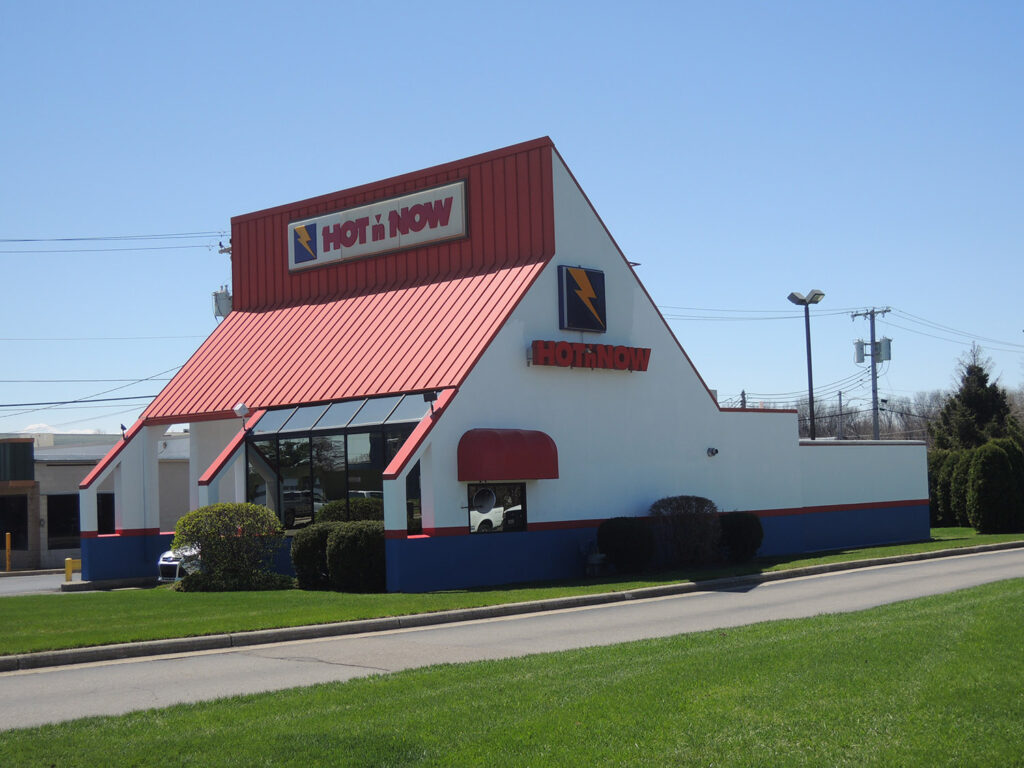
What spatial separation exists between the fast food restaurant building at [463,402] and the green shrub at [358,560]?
0.61 metres

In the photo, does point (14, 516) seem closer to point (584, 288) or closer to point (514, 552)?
point (514, 552)

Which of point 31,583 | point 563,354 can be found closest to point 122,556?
point 31,583

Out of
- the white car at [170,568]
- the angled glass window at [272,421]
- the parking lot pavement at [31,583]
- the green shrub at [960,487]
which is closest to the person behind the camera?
the white car at [170,568]

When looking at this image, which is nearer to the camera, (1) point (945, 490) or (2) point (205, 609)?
(2) point (205, 609)

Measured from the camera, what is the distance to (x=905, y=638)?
35.9 feet

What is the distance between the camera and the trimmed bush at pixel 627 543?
80.5ft

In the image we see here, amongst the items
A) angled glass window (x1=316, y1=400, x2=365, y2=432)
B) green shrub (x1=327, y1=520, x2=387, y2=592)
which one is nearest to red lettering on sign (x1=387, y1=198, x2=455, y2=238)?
angled glass window (x1=316, y1=400, x2=365, y2=432)

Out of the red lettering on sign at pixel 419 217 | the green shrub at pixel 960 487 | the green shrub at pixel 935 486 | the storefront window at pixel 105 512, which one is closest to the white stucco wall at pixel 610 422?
the red lettering on sign at pixel 419 217

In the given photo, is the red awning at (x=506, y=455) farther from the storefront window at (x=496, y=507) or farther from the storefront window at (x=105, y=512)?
the storefront window at (x=105, y=512)

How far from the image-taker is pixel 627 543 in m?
24.6

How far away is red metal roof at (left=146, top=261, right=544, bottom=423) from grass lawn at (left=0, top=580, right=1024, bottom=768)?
13640 mm

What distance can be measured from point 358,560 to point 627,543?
6.31 meters

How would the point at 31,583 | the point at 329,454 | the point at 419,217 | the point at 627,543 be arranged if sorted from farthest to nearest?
the point at 31,583, the point at 419,217, the point at 329,454, the point at 627,543

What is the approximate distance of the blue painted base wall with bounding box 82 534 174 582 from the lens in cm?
2802
